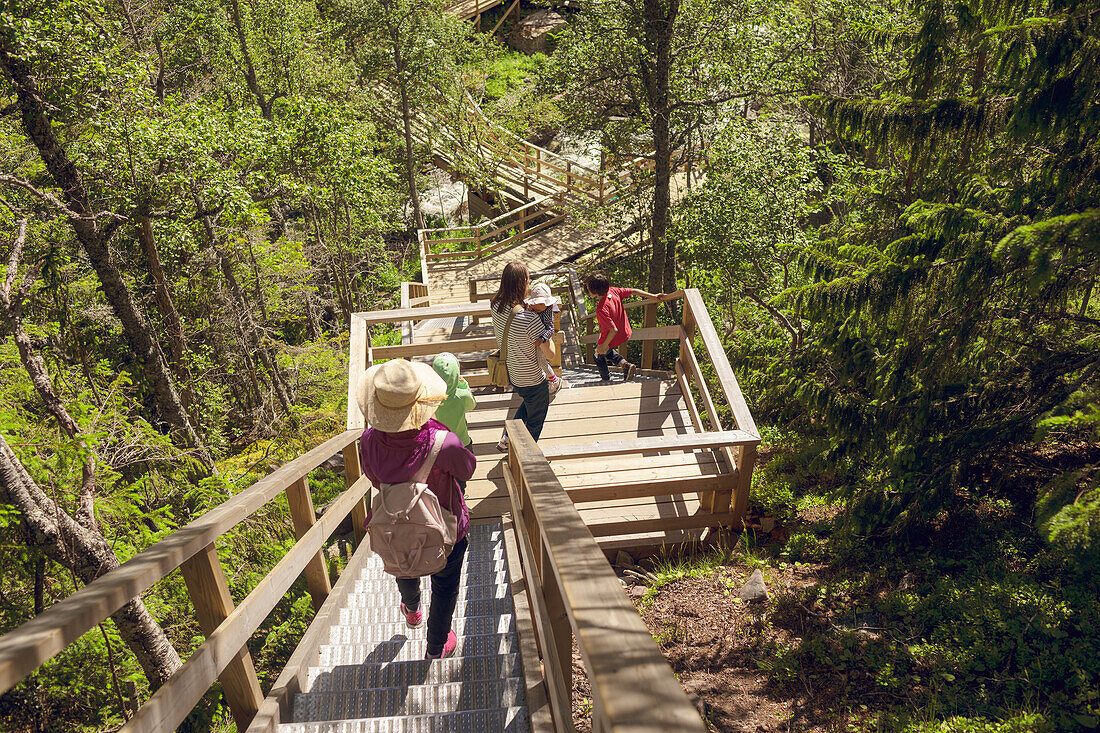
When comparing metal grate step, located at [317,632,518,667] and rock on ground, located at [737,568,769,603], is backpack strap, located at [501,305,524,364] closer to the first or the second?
metal grate step, located at [317,632,518,667]

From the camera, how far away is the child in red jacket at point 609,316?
700cm

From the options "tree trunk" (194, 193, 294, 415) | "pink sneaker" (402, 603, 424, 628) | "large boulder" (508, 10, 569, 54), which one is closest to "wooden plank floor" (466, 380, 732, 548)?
"pink sneaker" (402, 603, 424, 628)

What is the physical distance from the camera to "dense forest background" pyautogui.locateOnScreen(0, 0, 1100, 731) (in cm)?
352

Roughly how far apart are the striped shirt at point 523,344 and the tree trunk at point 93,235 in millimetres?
3890

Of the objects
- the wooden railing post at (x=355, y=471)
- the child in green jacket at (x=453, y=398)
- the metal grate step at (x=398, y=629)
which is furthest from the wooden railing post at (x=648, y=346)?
the metal grate step at (x=398, y=629)

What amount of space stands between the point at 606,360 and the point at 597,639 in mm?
6674

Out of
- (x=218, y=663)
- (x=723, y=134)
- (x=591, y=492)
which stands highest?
(x=723, y=134)

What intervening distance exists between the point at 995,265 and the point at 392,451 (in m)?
3.49

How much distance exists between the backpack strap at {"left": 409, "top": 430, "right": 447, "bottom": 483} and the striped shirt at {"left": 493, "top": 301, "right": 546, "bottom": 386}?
221 cm

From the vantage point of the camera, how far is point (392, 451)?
2848 millimetres

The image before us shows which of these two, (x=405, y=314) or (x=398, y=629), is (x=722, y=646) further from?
(x=405, y=314)

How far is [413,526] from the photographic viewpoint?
2869 mm

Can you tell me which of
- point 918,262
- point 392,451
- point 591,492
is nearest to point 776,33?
point 918,262

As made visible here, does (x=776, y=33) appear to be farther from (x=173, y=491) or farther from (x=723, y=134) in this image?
(x=173, y=491)
